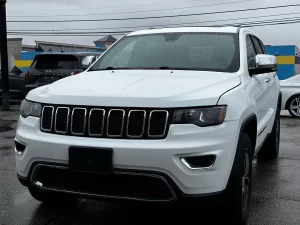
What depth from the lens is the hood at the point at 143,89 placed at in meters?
2.98

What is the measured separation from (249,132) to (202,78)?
653mm

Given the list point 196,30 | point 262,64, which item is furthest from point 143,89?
point 196,30

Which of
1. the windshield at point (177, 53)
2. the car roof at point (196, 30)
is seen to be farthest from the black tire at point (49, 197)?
the car roof at point (196, 30)

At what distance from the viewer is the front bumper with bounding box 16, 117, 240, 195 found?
285 centimetres

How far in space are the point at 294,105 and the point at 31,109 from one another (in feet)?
31.3

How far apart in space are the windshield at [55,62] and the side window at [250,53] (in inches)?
241

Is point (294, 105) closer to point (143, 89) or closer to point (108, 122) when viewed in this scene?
point (143, 89)

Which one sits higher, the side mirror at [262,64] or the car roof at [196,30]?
the car roof at [196,30]

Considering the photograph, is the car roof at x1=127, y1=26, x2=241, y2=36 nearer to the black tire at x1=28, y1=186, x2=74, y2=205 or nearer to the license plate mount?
the black tire at x1=28, y1=186, x2=74, y2=205

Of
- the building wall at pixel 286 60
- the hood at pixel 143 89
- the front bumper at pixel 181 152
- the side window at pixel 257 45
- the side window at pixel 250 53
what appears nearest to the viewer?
the front bumper at pixel 181 152

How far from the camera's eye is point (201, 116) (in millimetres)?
2961

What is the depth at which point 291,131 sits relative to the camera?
895 centimetres

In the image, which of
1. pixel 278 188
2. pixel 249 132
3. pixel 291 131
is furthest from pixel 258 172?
pixel 291 131

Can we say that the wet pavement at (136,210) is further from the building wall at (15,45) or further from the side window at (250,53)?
the building wall at (15,45)
